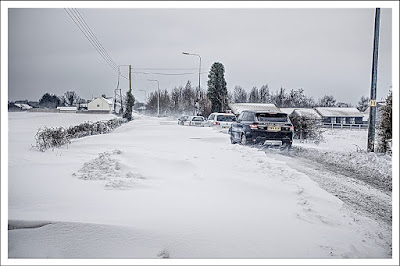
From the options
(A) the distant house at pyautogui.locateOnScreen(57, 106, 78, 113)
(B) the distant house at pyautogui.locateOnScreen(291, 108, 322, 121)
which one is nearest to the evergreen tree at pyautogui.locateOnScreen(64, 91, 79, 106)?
(A) the distant house at pyautogui.locateOnScreen(57, 106, 78, 113)

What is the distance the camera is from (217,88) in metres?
5.37

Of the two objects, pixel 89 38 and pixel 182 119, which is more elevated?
pixel 89 38

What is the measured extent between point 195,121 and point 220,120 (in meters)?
0.55

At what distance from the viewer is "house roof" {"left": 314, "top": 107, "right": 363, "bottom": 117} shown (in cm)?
496

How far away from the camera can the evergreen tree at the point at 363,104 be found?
168 inches

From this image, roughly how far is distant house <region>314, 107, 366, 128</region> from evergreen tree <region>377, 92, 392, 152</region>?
291mm

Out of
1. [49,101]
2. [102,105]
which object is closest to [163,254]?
[49,101]

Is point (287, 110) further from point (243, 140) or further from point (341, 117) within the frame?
point (341, 117)

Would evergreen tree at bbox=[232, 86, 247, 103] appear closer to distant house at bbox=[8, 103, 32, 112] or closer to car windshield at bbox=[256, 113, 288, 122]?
car windshield at bbox=[256, 113, 288, 122]

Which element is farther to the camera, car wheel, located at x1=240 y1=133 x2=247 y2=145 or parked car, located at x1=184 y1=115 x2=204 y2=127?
parked car, located at x1=184 y1=115 x2=204 y2=127

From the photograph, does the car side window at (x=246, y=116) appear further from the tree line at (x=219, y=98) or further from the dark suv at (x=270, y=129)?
the tree line at (x=219, y=98)

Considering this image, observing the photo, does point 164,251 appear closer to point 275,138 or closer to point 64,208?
point 64,208

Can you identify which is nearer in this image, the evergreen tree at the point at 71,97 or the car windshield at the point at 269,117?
the evergreen tree at the point at 71,97

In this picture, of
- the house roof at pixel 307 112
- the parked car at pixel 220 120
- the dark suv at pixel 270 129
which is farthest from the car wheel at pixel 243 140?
the house roof at pixel 307 112
